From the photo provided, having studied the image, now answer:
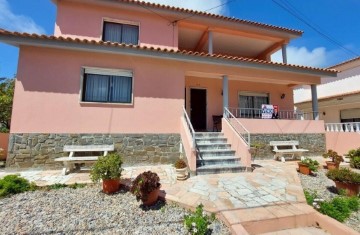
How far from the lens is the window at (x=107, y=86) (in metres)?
8.19

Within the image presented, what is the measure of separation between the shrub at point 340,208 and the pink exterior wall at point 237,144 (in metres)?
2.93

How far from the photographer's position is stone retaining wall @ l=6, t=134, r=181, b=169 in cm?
726

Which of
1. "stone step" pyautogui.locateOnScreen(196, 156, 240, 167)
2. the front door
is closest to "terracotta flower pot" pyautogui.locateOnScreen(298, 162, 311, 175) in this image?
"stone step" pyautogui.locateOnScreen(196, 156, 240, 167)

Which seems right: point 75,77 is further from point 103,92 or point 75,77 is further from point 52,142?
point 52,142

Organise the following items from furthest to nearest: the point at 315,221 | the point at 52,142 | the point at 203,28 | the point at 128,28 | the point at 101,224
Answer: the point at 203,28, the point at 128,28, the point at 52,142, the point at 315,221, the point at 101,224

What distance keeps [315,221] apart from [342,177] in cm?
222

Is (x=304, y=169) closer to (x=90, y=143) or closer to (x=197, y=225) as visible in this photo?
(x=197, y=225)

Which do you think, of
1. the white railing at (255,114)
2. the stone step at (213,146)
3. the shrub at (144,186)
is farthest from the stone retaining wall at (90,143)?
the white railing at (255,114)

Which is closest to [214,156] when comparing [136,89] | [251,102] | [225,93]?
[225,93]

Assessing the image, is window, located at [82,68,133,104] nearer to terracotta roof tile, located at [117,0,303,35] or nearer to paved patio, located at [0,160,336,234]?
paved patio, located at [0,160,336,234]

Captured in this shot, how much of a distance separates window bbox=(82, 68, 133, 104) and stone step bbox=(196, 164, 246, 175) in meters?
4.31

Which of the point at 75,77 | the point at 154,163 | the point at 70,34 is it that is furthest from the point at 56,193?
the point at 70,34

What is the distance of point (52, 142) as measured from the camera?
757cm

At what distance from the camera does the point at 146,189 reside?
14.6 feet
